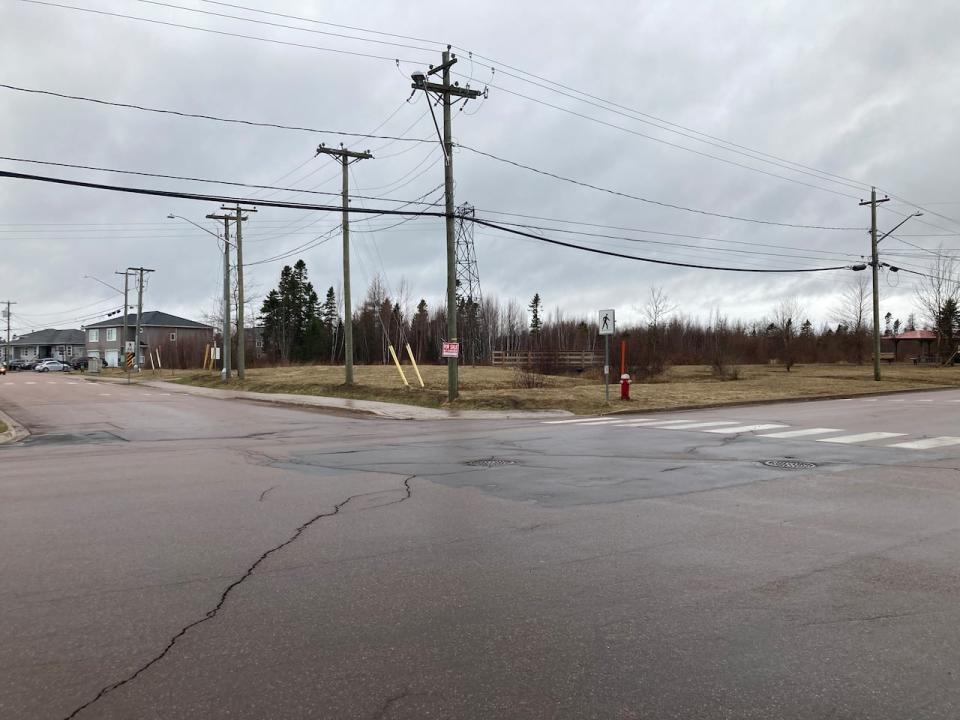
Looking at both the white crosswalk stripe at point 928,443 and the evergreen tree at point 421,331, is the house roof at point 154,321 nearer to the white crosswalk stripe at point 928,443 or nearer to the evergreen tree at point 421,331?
the evergreen tree at point 421,331

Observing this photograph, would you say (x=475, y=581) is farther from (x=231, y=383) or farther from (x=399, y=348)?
(x=399, y=348)

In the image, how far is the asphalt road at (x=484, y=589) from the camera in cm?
349

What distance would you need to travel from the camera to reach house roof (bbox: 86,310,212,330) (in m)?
104

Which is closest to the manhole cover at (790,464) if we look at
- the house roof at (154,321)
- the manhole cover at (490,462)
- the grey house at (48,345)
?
the manhole cover at (490,462)

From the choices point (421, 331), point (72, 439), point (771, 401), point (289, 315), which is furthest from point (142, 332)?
point (771, 401)

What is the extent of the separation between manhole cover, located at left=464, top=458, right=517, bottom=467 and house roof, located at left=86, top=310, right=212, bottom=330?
104 metres

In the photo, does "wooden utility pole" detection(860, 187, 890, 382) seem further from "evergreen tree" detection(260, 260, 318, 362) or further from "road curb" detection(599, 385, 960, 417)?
"evergreen tree" detection(260, 260, 318, 362)

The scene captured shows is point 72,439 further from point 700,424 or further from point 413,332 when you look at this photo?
point 413,332

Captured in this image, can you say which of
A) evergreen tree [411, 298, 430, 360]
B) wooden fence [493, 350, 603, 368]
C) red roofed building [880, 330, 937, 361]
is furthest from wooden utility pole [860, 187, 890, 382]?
evergreen tree [411, 298, 430, 360]

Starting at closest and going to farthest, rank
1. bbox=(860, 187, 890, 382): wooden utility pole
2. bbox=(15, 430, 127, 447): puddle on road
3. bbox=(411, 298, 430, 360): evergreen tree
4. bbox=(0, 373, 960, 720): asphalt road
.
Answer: bbox=(0, 373, 960, 720): asphalt road → bbox=(15, 430, 127, 447): puddle on road → bbox=(860, 187, 890, 382): wooden utility pole → bbox=(411, 298, 430, 360): evergreen tree

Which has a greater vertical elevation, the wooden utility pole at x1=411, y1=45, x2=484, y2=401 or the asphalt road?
the wooden utility pole at x1=411, y1=45, x2=484, y2=401

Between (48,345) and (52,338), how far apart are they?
139 centimetres

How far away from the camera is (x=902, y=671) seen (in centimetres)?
369

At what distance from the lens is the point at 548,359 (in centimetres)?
5094
